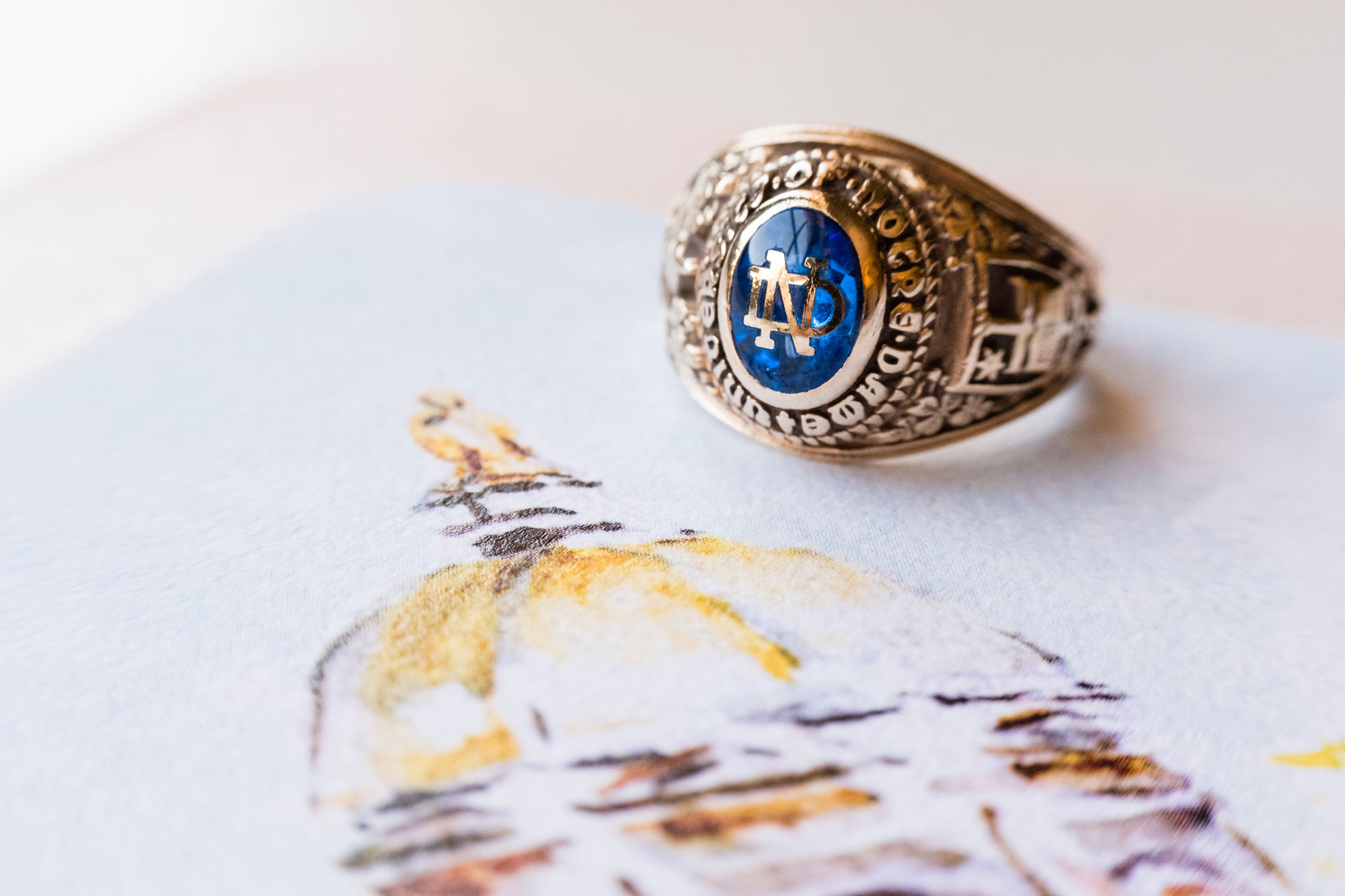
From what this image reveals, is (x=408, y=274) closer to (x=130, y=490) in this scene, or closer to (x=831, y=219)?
(x=130, y=490)

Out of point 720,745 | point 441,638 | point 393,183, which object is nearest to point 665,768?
point 720,745

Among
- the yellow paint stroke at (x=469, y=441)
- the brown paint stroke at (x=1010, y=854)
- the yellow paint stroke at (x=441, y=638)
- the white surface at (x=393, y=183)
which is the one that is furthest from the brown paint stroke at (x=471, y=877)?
the white surface at (x=393, y=183)

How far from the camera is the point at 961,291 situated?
0.84 meters

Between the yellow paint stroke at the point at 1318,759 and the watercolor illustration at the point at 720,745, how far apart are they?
66mm

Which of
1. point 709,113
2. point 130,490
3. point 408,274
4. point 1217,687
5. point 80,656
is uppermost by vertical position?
point 709,113

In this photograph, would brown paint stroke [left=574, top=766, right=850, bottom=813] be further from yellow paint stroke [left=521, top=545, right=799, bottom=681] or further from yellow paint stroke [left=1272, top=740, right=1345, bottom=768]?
yellow paint stroke [left=1272, top=740, right=1345, bottom=768]

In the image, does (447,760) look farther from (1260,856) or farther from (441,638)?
(1260,856)

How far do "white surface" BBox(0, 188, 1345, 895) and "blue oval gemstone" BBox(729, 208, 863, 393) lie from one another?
0.32 ft

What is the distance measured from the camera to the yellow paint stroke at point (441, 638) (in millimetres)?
668

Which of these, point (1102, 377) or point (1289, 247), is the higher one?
point (1289, 247)

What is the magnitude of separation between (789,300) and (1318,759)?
45cm

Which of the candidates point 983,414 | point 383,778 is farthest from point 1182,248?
point 383,778

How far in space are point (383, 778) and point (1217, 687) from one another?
1.69 feet

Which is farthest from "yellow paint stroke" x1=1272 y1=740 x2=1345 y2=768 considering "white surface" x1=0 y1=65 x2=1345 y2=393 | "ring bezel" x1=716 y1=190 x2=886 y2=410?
"white surface" x1=0 y1=65 x2=1345 y2=393
